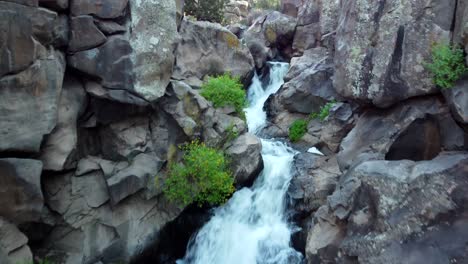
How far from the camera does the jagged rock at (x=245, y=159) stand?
11.6m

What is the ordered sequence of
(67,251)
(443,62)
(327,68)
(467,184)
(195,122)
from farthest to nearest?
(327,68), (195,122), (67,251), (443,62), (467,184)

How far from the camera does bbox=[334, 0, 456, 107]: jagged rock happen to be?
9.02 m

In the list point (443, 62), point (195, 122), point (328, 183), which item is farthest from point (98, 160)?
point (443, 62)

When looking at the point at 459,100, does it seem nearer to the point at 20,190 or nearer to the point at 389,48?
the point at 389,48

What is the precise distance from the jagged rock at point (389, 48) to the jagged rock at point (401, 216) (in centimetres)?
245

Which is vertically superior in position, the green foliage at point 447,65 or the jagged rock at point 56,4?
the jagged rock at point 56,4

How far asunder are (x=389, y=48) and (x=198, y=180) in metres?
6.32

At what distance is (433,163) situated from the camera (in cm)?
754

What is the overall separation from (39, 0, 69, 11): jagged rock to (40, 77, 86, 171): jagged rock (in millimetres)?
1745

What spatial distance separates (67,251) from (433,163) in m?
8.77

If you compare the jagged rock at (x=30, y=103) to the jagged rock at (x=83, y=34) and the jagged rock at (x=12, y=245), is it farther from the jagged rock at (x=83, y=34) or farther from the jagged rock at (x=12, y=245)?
the jagged rock at (x=12, y=245)

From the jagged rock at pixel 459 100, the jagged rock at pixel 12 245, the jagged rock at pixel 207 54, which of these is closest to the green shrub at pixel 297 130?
the jagged rock at pixel 207 54

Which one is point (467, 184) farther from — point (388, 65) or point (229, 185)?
point (229, 185)

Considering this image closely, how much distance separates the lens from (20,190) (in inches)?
311
